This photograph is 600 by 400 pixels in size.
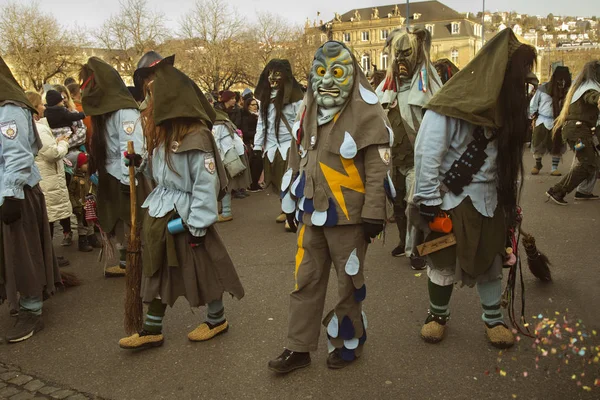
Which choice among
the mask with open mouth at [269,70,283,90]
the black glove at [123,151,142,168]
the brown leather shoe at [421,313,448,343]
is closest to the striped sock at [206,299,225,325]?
the black glove at [123,151,142,168]

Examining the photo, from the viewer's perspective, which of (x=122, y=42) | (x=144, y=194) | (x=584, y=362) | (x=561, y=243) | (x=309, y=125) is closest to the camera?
(x=584, y=362)

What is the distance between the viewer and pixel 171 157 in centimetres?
383

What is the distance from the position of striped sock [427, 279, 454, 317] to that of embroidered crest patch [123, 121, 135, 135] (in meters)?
2.95

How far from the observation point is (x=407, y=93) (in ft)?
18.6

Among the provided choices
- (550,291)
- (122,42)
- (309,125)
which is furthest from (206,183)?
(122,42)

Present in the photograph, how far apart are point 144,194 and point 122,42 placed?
42199 millimetres

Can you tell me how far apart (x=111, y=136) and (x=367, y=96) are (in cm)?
283

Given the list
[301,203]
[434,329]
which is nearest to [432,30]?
[434,329]

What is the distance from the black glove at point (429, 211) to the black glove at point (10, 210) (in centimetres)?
294

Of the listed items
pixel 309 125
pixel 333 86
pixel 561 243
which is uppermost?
pixel 333 86

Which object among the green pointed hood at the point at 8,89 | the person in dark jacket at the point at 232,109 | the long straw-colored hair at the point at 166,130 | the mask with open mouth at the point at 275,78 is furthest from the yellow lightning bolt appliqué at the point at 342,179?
the person in dark jacket at the point at 232,109

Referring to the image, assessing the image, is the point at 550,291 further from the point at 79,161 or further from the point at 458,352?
the point at 79,161

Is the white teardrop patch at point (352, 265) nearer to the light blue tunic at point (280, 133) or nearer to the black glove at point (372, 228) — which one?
the black glove at point (372, 228)

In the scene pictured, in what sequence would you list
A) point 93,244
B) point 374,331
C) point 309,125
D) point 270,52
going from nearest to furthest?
point 309,125 → point 374,331 → point 93,244 → point 270,52
